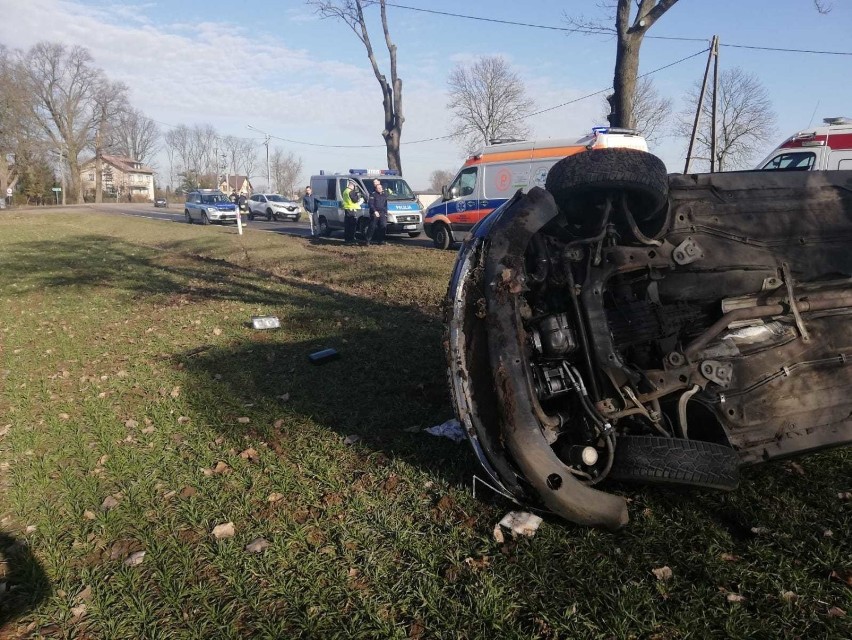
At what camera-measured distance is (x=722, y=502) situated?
2969 millimetres

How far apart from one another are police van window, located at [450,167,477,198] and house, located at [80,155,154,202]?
84.7 metres

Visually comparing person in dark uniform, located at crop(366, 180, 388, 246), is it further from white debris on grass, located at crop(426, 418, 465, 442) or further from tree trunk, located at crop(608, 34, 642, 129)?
white debris on grass, located at crop(426, 418, 465, 442)

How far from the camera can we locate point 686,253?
3023 mm

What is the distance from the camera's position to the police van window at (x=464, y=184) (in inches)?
617

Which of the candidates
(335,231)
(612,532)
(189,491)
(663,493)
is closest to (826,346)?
(663,493)

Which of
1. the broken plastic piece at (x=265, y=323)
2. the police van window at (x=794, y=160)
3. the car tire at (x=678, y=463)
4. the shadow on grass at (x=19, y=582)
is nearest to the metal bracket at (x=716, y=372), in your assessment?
the car tire at (x=678, y=463)

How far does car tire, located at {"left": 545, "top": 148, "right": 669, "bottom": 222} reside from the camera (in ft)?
9.47

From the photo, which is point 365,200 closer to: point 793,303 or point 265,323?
point 265,323

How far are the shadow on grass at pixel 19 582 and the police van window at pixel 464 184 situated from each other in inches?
549

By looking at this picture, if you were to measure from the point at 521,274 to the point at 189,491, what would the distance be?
2253mm

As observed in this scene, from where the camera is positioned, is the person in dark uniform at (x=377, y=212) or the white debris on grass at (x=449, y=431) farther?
the person in dark uniform at (x=377, y=212)

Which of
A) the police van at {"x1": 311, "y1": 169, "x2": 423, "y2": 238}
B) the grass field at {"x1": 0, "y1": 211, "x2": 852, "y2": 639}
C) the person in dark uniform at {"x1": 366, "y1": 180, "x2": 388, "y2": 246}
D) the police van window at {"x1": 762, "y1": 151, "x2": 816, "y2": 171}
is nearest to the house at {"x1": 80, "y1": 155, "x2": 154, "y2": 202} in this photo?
the police van at {"x1": 311, "y1": 169, "x2": 423, "y2": 238}

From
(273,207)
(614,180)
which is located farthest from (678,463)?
(273,207)

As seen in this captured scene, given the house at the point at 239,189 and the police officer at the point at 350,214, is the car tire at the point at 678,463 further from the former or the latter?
the house at the point at 239,189
